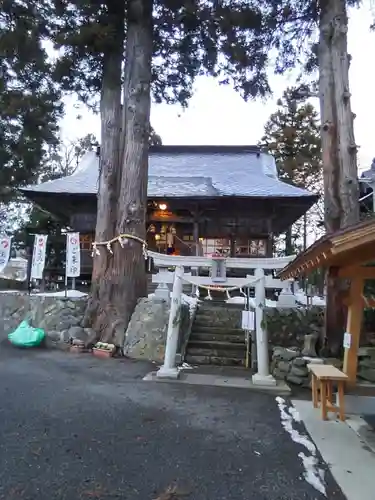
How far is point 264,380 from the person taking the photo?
20.8ft

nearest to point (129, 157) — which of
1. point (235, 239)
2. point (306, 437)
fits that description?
point (235, 239)

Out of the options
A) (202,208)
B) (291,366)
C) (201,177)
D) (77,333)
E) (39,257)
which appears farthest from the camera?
(201,177)

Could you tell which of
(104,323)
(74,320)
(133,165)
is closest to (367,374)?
(104,323)

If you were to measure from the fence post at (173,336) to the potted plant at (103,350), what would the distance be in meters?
1.82

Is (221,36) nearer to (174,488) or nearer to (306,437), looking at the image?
(306,437)

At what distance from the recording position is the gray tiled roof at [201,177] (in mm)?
13422

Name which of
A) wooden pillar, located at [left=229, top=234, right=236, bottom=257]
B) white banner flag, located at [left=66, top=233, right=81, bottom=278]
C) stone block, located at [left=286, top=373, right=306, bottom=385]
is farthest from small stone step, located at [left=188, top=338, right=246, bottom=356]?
wooden pillar, located at [left=229, top=234, right=236, bottom=257]

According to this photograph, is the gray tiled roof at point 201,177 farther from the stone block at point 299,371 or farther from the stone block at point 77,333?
the stone block at point 299,371

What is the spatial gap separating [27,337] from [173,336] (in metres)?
3.86

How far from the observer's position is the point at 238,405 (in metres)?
5.23

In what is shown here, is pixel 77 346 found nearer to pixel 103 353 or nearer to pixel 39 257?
pixel 103 353

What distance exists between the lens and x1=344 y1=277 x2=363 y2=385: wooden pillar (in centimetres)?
479

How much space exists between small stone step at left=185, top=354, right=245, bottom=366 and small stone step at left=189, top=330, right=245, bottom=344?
1.75 ft

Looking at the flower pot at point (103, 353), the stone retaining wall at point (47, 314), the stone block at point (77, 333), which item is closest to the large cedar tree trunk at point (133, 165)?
the flower pot at point (103, 353)
